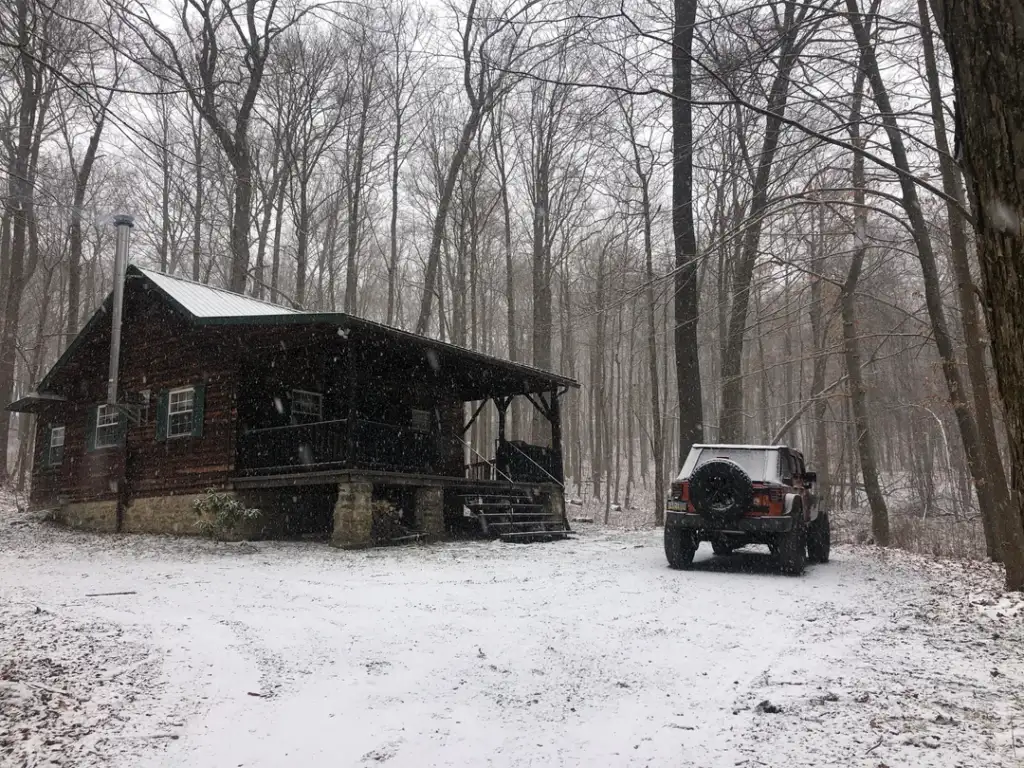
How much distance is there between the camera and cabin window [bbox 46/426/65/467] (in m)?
18.6

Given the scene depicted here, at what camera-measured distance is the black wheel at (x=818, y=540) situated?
1161 cm

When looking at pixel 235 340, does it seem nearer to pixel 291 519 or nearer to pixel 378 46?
pixel 291 519

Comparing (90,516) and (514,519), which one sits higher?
(90,516)

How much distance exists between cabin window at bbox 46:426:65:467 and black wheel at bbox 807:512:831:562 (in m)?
18.0

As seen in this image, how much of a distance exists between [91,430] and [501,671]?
1593cm

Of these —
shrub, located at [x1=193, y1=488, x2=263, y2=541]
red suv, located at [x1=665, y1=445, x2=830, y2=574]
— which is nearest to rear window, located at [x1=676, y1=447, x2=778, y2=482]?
red suv, located at [x1=665, y1=445, x2=830, y2=574]

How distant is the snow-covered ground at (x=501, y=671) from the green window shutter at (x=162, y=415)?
6.34 meters

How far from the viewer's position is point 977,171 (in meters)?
1.87

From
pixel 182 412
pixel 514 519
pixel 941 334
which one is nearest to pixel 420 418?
pixel 514 519

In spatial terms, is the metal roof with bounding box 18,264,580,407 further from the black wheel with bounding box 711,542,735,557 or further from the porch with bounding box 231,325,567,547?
the black wheel with bounding box 711,542,735,557

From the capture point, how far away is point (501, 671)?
526cm

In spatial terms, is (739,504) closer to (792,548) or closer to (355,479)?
(792,548)

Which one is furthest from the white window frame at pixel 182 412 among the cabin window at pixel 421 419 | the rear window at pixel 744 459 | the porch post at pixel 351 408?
the rear window at pixel 744 459

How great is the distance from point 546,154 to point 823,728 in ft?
78.9
